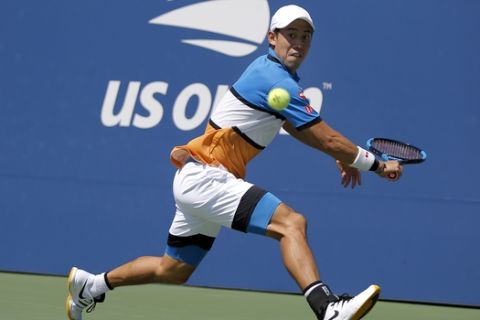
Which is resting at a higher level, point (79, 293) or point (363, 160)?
point (363, 160)

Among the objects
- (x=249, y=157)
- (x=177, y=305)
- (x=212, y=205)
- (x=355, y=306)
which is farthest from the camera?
(x=177, y=305)

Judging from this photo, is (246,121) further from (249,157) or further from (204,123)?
(204,123)

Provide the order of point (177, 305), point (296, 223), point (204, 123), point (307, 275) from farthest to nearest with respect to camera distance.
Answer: point (204, 123) → point (177, 305) → point (296, 223) → point (307, 275)

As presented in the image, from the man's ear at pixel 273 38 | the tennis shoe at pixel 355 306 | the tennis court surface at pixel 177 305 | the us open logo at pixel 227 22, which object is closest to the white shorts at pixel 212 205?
the tennis shoe at pixel 355 306

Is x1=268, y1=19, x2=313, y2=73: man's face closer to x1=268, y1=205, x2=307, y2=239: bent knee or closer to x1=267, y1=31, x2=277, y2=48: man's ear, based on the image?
x1=267, y1=31, x2=277, y2=48: man's ear

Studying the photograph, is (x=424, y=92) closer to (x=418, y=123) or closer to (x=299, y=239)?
(x=418, y=123)

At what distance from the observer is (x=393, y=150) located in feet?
18.2

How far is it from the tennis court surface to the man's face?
5.38 feet

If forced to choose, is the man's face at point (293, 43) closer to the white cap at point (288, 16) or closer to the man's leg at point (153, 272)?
the white cap at point (288, 16)

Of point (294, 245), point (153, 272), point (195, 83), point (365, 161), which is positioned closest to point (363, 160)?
point (365, 161)

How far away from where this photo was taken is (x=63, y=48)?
815 centimetres

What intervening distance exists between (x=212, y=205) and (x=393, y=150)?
1.04 meters

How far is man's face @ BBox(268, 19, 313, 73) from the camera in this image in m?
5.23

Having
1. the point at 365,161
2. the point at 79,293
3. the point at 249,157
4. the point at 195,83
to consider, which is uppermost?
the point at 365,161
